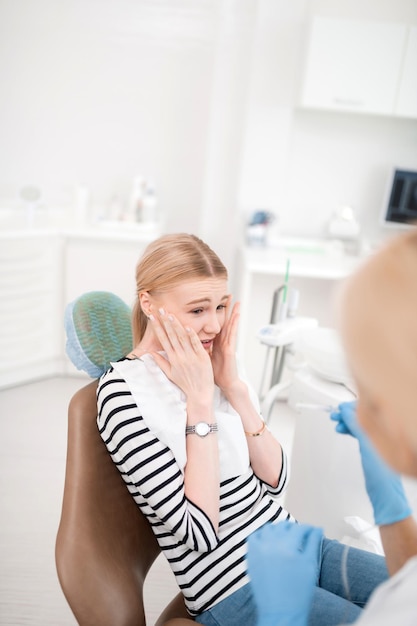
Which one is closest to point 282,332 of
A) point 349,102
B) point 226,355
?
point 226,355

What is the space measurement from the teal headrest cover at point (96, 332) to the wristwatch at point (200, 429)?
29cm

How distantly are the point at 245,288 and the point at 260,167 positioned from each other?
0.80 meters

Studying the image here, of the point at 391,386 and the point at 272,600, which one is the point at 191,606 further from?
the point at 391,386

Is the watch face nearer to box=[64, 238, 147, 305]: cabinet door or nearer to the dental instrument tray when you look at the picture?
the dental instrument tray

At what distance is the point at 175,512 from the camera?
967 mm

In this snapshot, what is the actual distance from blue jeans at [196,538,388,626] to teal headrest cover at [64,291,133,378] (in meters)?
0.56

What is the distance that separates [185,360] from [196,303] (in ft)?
0.51

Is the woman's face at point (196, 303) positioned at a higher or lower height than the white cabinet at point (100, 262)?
higher

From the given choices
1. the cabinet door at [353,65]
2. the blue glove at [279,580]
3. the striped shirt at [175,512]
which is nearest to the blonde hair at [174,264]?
the striped shirt at [175,512]

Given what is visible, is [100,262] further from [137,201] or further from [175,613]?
[175,613]

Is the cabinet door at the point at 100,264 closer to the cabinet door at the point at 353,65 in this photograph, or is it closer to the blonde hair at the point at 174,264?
the cabinet door at the point at 353,65

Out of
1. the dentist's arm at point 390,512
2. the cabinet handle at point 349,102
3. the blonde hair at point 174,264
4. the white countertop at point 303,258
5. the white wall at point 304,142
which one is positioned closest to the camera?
the dentist's arm at point 390,512

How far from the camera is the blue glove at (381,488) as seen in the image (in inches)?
35.6

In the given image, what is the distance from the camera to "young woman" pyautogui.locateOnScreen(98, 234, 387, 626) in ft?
3.24
